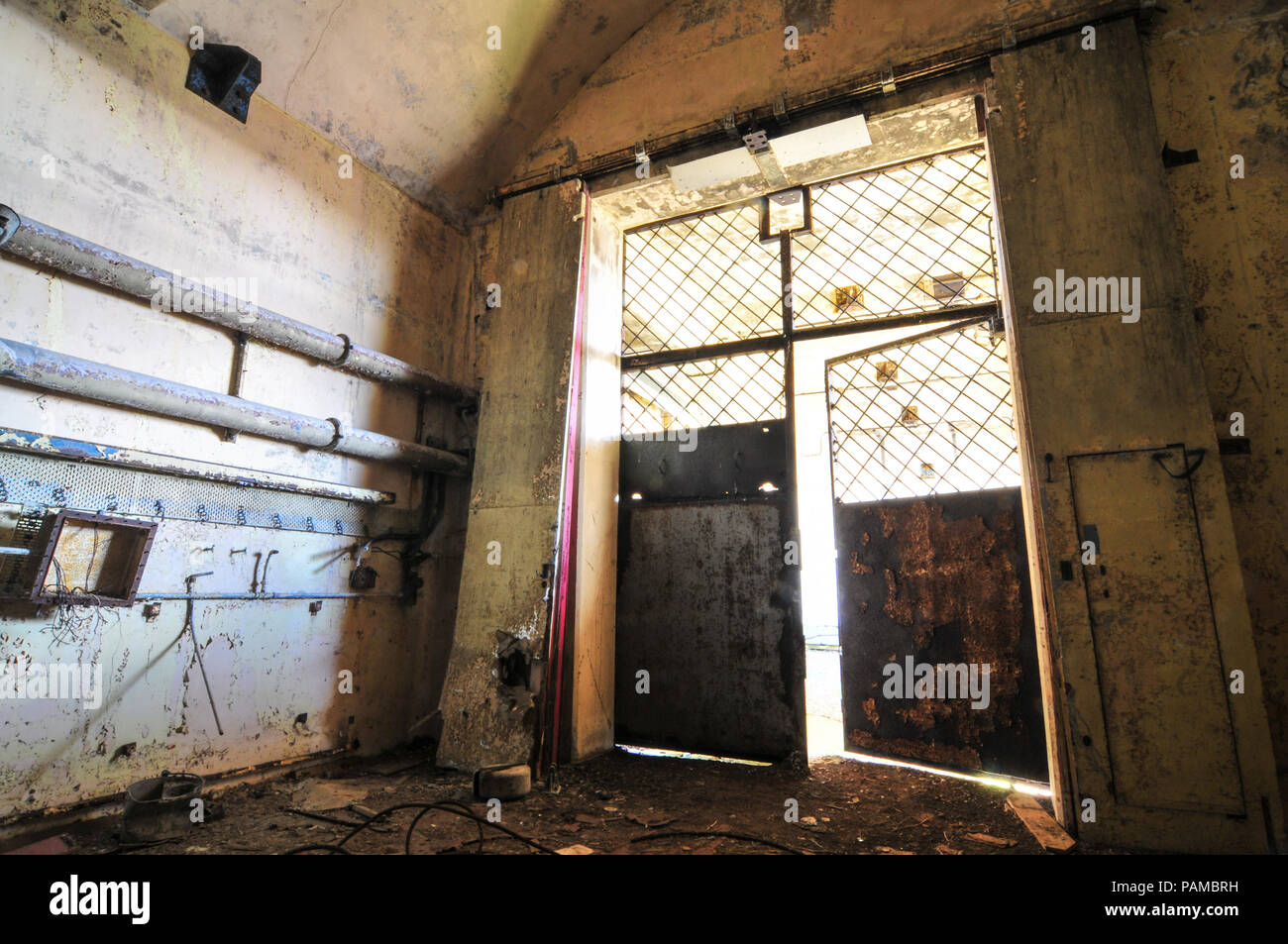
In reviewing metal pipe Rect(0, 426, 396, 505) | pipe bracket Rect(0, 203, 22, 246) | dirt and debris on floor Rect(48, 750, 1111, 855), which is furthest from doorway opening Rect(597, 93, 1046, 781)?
pipe bracket Rect(0, 203, 22, 246)

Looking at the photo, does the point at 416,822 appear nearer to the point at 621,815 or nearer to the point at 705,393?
the point at 621,815

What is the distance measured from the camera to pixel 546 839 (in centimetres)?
244

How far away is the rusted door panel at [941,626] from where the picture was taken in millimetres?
3174

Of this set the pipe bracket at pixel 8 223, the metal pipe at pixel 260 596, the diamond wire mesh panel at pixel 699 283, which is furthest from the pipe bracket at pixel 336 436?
the diamond wire mesh panel at pixel 699 283

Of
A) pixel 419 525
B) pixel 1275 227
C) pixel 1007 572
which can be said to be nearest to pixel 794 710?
pixel 1007 572

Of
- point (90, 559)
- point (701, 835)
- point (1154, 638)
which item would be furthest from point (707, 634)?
point (90, 559)

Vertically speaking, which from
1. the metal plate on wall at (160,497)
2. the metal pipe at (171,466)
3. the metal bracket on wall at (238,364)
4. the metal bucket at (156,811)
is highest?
the metal bracket on wall at (238,364)

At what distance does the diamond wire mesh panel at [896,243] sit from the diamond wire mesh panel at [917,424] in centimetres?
34

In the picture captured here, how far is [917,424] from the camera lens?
384 cm

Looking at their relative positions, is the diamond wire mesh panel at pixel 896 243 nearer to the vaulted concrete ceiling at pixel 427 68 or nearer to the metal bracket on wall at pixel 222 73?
the vaulted concrete ceiling at pixel 427 68

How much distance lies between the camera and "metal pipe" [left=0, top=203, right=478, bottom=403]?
7.75 ft

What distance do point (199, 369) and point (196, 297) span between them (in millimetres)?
341

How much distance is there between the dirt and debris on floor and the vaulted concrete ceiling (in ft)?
11.9

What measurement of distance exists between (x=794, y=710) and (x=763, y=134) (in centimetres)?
333
